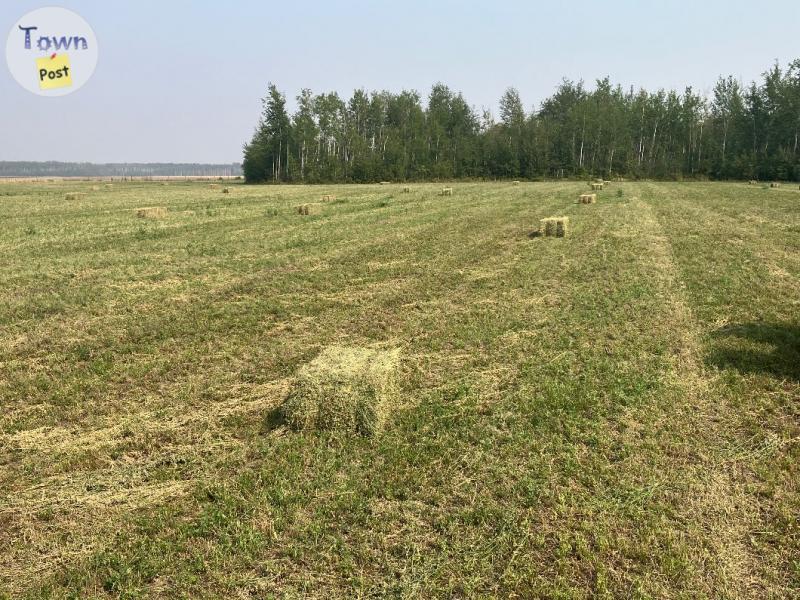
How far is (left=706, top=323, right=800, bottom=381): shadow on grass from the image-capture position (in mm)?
6453

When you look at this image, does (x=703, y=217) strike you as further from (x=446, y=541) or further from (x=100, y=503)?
(x=100, y=503)

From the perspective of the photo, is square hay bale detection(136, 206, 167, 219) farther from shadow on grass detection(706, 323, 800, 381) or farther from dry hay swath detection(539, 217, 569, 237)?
shadow on grass detection(706, 323, 800, 381)

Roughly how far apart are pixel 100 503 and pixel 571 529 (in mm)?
3828

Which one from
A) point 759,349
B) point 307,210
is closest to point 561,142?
point 307,210

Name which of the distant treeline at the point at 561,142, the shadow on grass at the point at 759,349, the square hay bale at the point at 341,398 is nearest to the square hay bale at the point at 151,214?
the square hay bale at the point at 341,398

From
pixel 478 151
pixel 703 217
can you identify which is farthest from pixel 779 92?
pixel 703 217

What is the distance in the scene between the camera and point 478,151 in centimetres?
8750

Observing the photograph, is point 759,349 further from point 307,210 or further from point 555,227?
point 307,210

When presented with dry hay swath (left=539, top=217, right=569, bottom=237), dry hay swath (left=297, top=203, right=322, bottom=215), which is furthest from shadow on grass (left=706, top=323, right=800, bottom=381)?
dry hay swath (left=297, top=203, right=322, bottom=215)

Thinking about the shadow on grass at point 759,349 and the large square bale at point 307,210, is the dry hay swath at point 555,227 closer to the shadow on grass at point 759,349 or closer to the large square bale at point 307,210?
the shadow on grass at point 759,349

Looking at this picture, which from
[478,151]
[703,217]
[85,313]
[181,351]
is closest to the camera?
[181,351]

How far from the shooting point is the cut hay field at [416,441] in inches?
134

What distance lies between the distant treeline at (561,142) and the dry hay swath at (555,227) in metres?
64.8

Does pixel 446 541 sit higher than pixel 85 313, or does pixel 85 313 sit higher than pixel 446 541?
pixel 85 313
